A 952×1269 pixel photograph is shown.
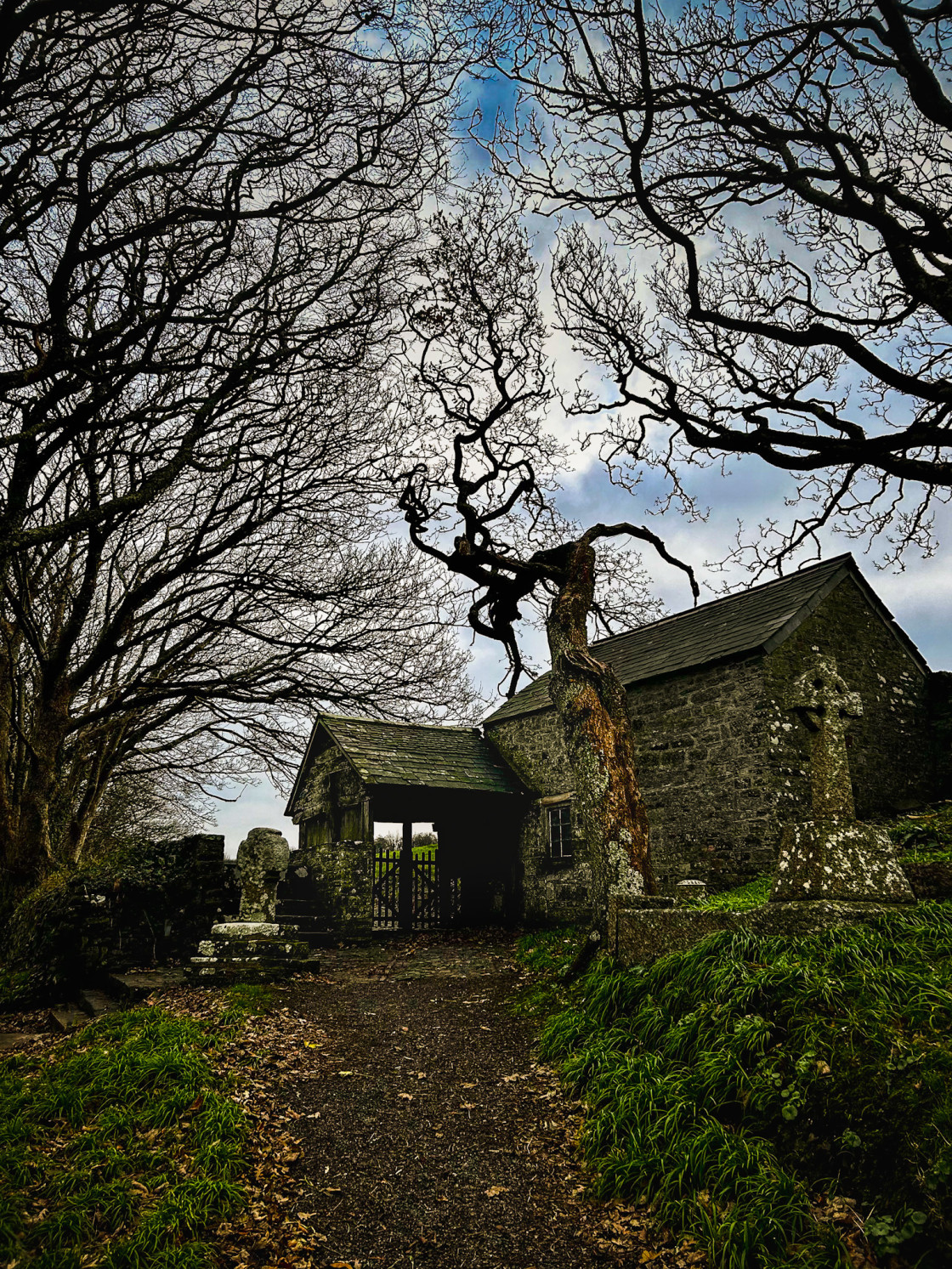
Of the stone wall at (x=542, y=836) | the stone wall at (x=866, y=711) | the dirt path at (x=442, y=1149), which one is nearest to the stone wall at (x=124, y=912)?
the dirt path at (x=442, y=1149)

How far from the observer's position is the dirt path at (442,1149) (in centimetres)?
430

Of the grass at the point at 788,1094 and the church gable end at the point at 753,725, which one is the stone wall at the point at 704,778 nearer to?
the church gable end at the point at 753,725

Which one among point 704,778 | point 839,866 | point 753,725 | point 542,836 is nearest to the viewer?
point 839,866

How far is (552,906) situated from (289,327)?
13.2m

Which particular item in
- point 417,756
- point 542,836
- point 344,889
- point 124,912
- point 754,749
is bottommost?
point 344,889

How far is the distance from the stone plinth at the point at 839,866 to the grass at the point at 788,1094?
31 centimetres

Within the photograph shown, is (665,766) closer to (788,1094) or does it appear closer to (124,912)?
(124,912)

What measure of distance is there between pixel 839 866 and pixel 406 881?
1352cm

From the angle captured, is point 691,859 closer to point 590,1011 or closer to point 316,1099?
point 590,1011

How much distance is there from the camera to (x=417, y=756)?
1814 centimetres

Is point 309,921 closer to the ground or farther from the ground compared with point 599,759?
closer to the ground

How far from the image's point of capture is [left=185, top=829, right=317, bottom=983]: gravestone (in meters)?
9.30

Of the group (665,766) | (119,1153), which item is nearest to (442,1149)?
(119,1153)

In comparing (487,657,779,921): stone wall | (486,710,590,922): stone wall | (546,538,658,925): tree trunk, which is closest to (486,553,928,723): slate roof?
(487,657,779,921): stone wall
